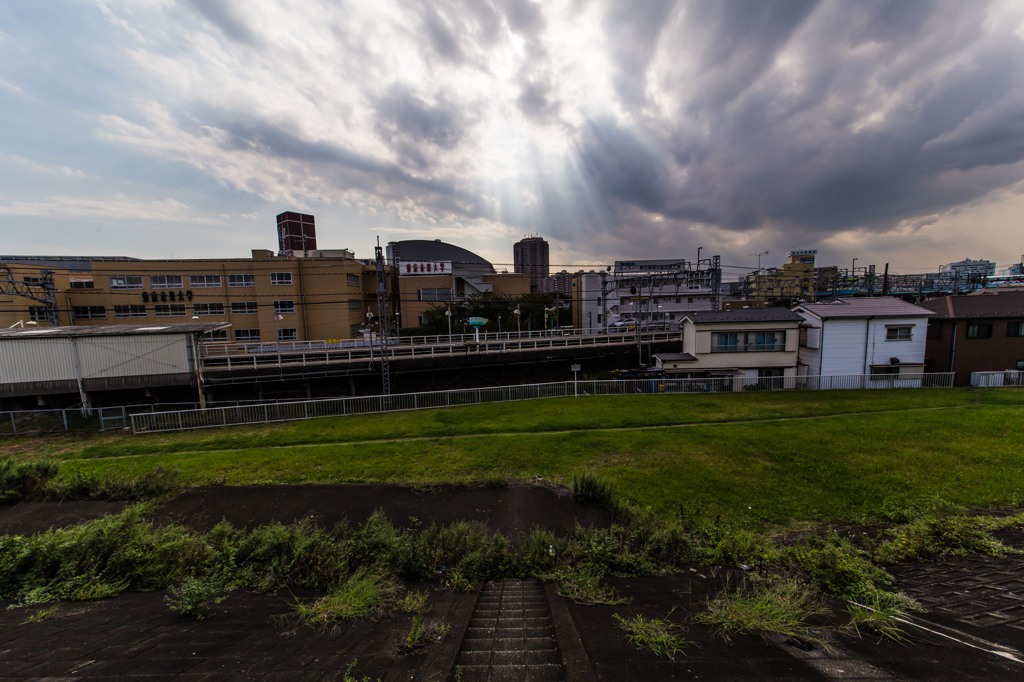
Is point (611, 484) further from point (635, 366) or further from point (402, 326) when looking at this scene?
point (402, 326)

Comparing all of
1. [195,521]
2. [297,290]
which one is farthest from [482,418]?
[297,290]

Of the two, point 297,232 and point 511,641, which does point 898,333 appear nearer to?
point 511,641

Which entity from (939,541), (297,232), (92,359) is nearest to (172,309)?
(92,359)

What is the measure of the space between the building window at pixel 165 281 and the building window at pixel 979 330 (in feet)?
244

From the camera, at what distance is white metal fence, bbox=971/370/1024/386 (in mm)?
23359

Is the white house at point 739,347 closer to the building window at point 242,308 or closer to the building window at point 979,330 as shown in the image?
the building window at point 979,330

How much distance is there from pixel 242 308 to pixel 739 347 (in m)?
52.0

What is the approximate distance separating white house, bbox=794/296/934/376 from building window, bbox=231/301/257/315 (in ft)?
184

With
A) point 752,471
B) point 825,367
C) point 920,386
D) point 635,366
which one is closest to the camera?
point 752,471

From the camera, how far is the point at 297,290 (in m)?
44.2

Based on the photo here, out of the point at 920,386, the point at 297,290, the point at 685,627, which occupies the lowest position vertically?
the point at 920,386

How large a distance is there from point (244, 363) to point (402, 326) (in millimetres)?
29291

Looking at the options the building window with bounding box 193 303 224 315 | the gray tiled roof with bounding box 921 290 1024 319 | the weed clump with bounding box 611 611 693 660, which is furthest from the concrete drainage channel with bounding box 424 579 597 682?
the building window with bounding box 193 303 224 315

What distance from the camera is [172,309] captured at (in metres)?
42.0
